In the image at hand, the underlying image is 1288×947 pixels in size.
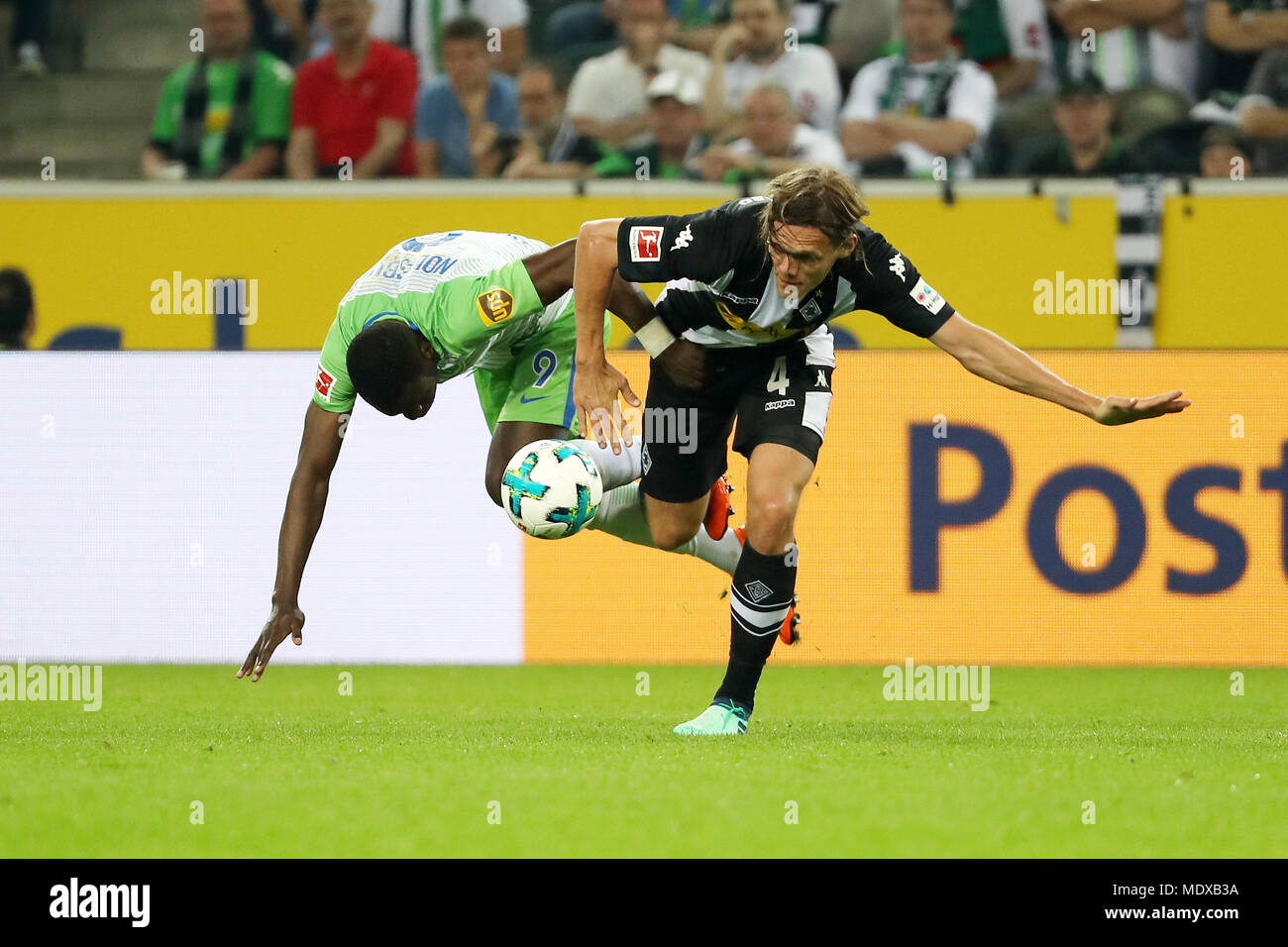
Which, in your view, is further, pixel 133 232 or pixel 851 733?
pixel 133 232

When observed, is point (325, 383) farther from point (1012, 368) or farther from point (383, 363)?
point (1012, 368)

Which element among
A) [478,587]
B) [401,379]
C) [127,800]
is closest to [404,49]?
[478,587]

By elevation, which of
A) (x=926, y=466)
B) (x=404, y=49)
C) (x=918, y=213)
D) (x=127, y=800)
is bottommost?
(x=127, y=800)

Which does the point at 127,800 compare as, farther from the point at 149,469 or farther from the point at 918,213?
the point at 918,213

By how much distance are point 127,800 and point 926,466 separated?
17.9ft

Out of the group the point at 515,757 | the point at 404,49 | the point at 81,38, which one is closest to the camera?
the point at 515,757

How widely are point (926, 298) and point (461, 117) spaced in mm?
6864

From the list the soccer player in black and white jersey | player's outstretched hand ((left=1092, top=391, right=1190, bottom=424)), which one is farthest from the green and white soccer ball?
player's outstretched hand ((left=1092, top=391, right=1190, bottom=424))

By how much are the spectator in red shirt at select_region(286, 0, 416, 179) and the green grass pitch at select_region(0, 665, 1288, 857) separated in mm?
4937

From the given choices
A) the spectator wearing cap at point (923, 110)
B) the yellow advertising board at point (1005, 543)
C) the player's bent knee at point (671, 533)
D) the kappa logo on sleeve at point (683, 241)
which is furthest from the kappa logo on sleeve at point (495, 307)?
the spectator wearing cap at point (923, 110)

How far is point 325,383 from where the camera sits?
24.1 feet

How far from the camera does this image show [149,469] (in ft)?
33.4

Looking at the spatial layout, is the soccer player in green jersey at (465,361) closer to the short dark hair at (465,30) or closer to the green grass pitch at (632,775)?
the green grass pitch at (632,775)

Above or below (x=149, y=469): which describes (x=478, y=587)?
below
